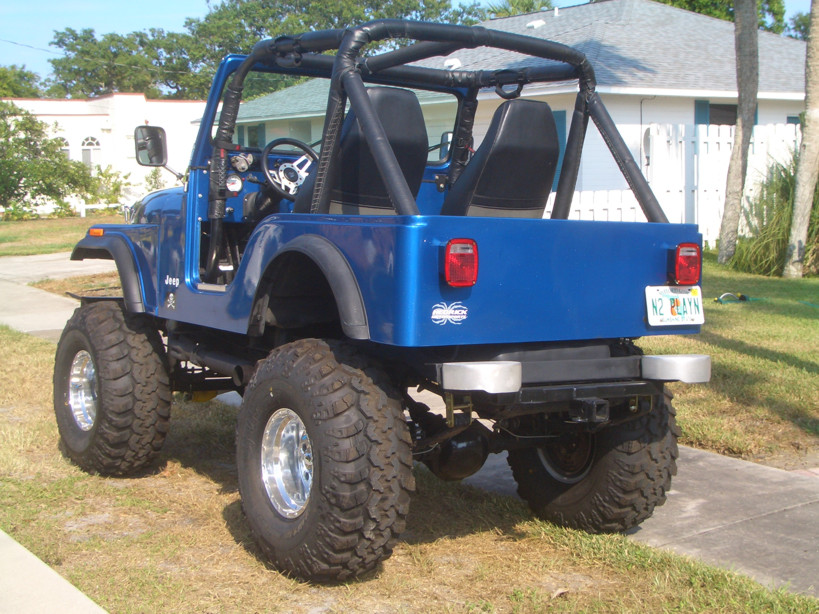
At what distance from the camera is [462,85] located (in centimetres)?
520

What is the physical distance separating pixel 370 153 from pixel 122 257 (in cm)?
208

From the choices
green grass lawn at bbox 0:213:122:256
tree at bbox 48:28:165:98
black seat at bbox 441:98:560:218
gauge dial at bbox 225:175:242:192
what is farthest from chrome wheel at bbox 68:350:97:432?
tree at bbox 48:28:165:98

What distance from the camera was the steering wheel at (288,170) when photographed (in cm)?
501

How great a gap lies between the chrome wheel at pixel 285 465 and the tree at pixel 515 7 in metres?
26.9

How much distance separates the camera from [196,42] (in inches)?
2361

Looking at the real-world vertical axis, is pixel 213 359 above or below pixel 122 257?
below

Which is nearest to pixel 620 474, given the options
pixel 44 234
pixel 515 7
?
pixel 44 234

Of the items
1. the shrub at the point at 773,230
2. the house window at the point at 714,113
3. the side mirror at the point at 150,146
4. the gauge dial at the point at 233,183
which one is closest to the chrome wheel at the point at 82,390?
the side mirror at the point at 150,146

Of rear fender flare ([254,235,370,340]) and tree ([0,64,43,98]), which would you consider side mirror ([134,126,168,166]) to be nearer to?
rear fender flare ([254,235,370,340])

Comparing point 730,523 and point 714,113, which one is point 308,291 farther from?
point 714,113

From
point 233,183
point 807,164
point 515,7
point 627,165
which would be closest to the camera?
point 627,165

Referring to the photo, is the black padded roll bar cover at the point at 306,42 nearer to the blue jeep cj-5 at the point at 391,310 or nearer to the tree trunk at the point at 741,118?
the blue jeep cj-5 at the point at 391,310

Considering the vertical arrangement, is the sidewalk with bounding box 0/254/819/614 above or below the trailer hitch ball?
below

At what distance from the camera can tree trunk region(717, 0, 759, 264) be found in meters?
13.5
